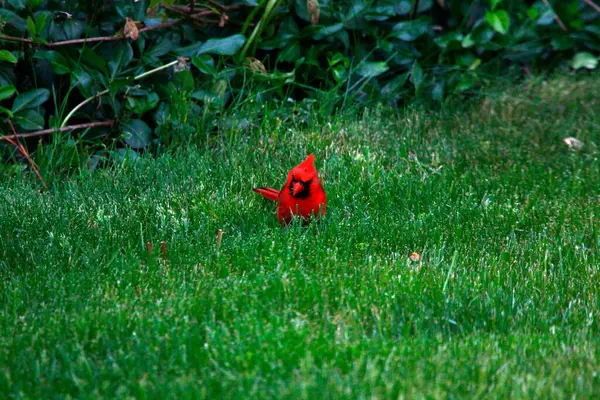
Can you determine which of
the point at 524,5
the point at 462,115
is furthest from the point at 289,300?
the point at 524,5

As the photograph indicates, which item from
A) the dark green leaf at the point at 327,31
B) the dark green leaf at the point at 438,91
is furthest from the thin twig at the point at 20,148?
the dark green leaf at the point at 438,91

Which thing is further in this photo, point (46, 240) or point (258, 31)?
point (258, 31)

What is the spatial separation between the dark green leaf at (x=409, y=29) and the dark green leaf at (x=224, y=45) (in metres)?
1.19

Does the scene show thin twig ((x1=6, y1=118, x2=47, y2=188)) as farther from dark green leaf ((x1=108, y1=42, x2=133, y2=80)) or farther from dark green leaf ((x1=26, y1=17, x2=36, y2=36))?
dark green leaf ((x1=108, y1=42, x2=133, y2=80))

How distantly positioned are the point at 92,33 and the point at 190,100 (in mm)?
694

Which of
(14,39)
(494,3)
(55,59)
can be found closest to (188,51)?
(55,59)

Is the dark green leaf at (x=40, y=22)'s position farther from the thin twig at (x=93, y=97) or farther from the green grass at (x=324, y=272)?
the green grass at (x=324, y=272)

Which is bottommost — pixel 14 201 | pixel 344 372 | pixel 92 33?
pixel 14 201

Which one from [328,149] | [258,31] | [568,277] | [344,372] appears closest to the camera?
[344,372]

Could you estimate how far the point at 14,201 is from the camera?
3.85 m

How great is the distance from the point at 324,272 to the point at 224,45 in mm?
2195

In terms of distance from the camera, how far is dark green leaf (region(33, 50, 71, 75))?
447 cm

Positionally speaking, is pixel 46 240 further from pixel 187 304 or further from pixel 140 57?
pixel 140 57

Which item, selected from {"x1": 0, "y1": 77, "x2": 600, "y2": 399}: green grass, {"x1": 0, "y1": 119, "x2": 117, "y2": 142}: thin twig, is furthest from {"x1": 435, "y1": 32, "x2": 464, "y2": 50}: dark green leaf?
{"x1": 0, "y1": 119, "x2": 117, "y2": 142}: thin twig
